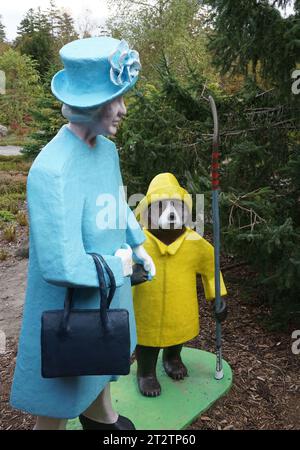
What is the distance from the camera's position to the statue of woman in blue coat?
5.39ft

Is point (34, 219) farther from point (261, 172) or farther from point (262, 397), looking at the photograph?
point (261, 172)

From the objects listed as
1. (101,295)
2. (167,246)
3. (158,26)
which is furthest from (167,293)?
(158,26)

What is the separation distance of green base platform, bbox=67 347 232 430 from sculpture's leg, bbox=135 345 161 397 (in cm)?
4

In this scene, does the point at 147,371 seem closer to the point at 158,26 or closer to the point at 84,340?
the point at 84,340

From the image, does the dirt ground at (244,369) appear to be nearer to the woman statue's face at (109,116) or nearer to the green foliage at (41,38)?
the woman statue's face at (109,116)

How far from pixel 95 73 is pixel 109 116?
16 cm

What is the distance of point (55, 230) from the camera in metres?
1.63

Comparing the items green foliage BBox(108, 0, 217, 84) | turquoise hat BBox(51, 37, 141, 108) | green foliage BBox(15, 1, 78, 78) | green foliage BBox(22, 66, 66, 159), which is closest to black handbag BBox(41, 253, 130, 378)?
turquoise hat BBox(51, 37, 141, 108)

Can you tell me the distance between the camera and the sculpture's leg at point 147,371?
8.71ft

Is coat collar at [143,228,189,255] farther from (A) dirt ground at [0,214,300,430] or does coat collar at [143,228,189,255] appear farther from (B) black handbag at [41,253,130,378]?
(A) dirt ground at [0,214,300,430]

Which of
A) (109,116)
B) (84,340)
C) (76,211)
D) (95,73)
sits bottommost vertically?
(84,340)

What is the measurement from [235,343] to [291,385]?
568 mm

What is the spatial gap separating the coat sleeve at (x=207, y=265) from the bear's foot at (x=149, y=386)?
572 mm

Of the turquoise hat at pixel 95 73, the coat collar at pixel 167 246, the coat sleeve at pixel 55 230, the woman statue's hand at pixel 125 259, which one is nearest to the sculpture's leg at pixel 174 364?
the coat collar at pixel 167 246
